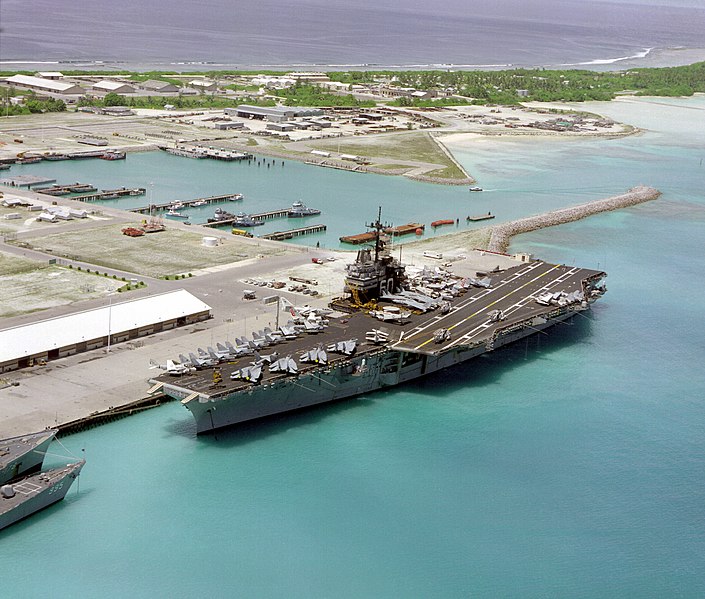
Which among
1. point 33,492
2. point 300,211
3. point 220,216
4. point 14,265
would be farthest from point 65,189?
point 33,492

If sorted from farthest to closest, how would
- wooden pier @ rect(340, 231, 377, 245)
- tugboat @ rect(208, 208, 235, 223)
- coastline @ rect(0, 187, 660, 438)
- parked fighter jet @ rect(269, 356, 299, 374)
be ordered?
1. tugboat @ rect(208, 208, 235, 223)
2. wooden pier @ rect(340, 231, 377, 245)
3. parked fighter jet @ rect(269, 356, 299, 374)
4. coastline @ rect(0, 187, 660, 438)

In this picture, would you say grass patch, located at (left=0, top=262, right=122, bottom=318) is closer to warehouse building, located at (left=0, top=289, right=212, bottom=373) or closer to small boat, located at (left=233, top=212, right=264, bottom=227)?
warehouse building, located at (left=0, top=289, right=212, bottom=373)

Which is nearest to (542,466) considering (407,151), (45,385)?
(45,385)

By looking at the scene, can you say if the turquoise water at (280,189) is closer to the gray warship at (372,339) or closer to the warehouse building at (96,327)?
the gray warship at (372,339)

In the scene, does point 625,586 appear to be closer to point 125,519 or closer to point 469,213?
point 125,519

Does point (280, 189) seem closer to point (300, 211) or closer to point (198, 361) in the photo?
point (300, 211)

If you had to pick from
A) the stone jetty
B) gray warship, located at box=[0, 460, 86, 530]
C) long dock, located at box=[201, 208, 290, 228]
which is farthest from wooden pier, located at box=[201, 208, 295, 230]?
gray warship, located at box=[0, 460, 86, 530]

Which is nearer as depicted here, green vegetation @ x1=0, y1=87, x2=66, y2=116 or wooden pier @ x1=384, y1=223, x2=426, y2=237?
wooden pier @ x1=384, y1=223, x2=426, y2=237
